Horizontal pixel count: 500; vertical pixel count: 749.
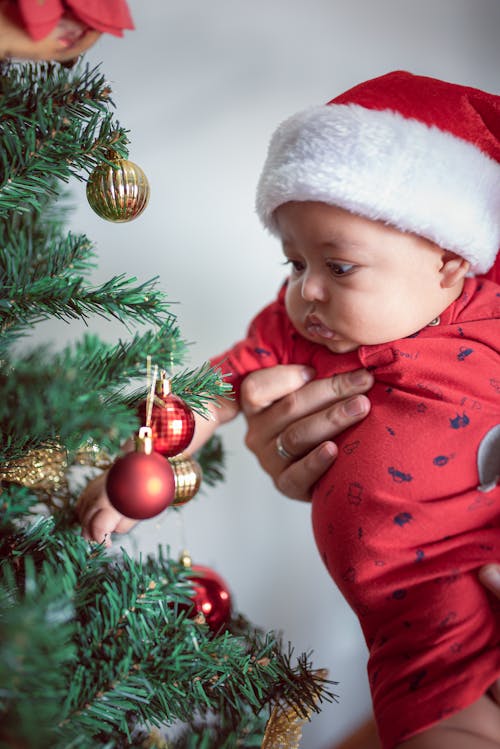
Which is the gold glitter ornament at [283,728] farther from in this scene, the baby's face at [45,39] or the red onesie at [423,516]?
the baby's face at [45,39]

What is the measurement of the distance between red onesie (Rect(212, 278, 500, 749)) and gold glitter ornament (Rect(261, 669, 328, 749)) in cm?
10

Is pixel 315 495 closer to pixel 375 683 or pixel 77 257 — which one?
pixel 375 683

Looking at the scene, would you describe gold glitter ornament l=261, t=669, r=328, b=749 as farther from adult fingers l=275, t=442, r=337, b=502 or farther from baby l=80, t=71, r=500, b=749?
adult fingers l=275, t=442, r=337, b=502

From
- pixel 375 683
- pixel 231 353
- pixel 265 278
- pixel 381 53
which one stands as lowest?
pixel 375 683

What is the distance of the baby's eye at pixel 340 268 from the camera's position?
30.6 inches

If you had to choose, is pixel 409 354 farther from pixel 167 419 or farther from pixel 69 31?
pixel 69 31

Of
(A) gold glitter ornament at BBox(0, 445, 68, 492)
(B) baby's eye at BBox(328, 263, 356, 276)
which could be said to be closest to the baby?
(B) baby's eye at BBox(328, 263, 356, 276)

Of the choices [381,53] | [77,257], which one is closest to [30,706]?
[77,257]

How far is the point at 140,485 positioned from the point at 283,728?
363 millimetres

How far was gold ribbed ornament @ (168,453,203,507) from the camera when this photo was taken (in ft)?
2.48

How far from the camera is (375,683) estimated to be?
729 millimetres

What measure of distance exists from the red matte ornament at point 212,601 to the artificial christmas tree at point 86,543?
5.4 inches

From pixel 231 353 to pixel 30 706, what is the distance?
598 millimetres

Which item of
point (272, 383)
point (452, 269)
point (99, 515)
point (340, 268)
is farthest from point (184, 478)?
point (452, 269)
